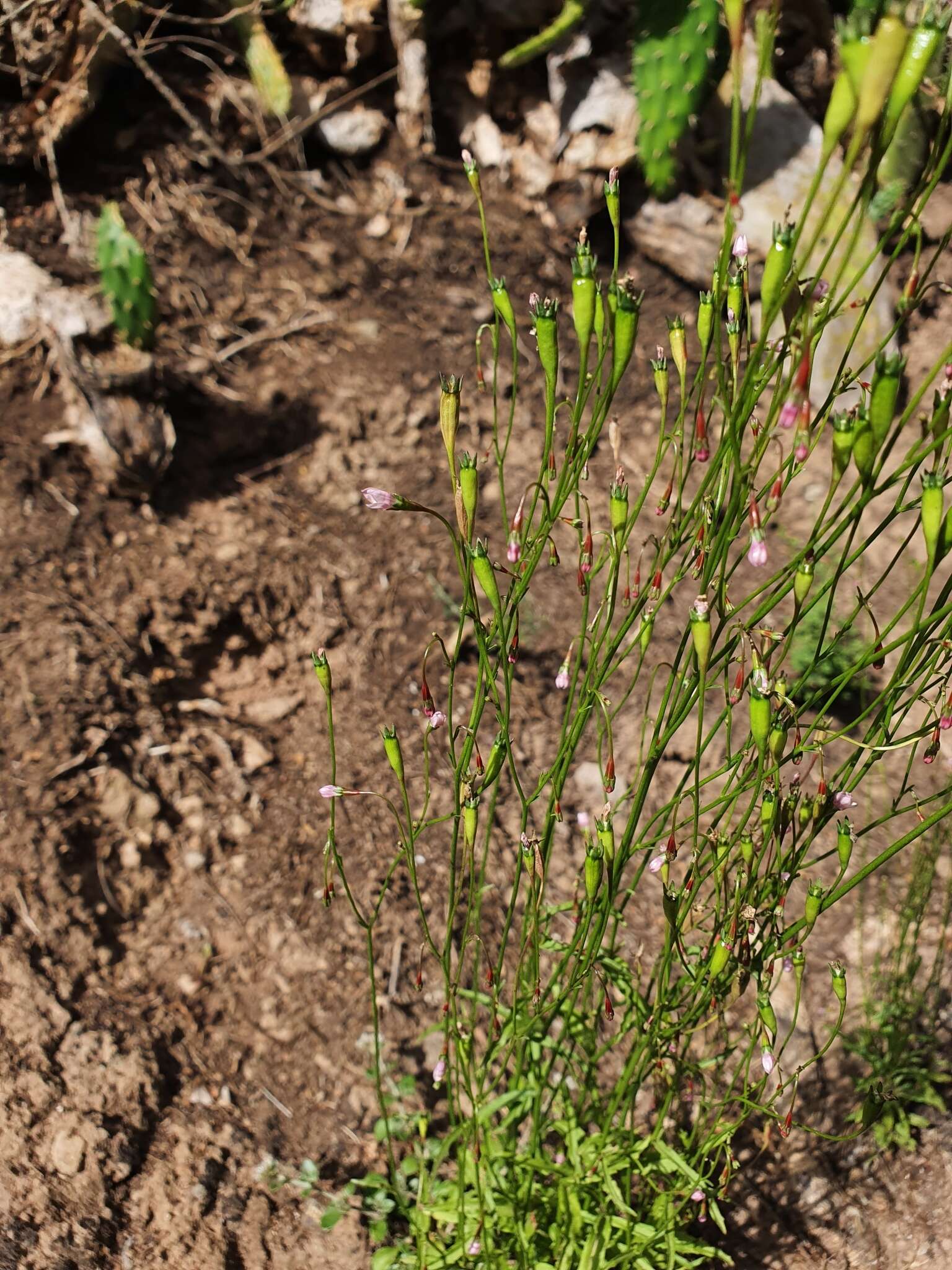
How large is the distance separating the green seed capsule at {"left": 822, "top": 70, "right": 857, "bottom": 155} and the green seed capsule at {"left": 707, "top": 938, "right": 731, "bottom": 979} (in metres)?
0.90

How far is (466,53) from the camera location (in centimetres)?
387

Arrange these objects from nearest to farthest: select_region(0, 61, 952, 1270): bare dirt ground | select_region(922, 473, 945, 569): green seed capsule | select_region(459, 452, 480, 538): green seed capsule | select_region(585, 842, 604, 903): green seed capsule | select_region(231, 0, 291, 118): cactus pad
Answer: select_region(922, 473, 945, 569): green seed capsule → select_region(459, 452, 480, 538): green seed capsule → select_region(585, 842, 604, 903): green seed capsule → select_region(0, 61, 952, 1270): bare dirt ground → select_region(231, 0, 291, 118): cactus pad

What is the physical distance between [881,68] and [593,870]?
84 cm

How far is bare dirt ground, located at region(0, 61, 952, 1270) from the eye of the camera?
79.0 inches

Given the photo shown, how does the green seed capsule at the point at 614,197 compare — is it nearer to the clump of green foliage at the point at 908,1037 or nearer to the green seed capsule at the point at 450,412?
the green seed capsule at the point at 450,412

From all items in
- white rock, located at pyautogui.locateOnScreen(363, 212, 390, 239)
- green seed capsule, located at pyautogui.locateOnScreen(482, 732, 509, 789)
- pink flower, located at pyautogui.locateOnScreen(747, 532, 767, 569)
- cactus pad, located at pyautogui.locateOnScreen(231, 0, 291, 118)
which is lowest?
white rock, located at pyautogui.locateOnScreen(363, 212, 390, 239)

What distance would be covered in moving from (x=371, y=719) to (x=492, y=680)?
1.61 m

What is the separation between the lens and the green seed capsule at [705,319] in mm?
1061

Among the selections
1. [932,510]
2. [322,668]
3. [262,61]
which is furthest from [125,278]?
[932,510]

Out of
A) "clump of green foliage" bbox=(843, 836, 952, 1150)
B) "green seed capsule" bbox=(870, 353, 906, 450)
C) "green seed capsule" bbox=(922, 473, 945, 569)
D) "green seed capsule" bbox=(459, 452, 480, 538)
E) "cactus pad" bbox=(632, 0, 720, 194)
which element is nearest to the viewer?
"green seed capsule" bbox=(870, 353, 906, 450)

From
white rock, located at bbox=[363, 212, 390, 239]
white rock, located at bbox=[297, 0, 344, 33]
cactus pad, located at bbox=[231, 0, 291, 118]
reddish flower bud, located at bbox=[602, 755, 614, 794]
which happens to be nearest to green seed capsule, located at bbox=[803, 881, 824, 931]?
reddish flower bud, located at bbox=[602, 755, 614, 794]

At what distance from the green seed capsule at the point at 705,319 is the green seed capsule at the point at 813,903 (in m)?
0.63

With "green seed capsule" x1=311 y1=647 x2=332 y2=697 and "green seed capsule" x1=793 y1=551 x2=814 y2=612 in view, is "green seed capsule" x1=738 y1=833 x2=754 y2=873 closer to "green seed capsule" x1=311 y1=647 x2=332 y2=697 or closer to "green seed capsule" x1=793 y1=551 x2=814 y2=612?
"green seed capsule" x1=793 y1=551 x2=814 y2=612

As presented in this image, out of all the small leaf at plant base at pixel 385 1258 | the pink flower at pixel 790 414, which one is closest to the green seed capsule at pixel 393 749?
the pink flower at pixel 790 414
